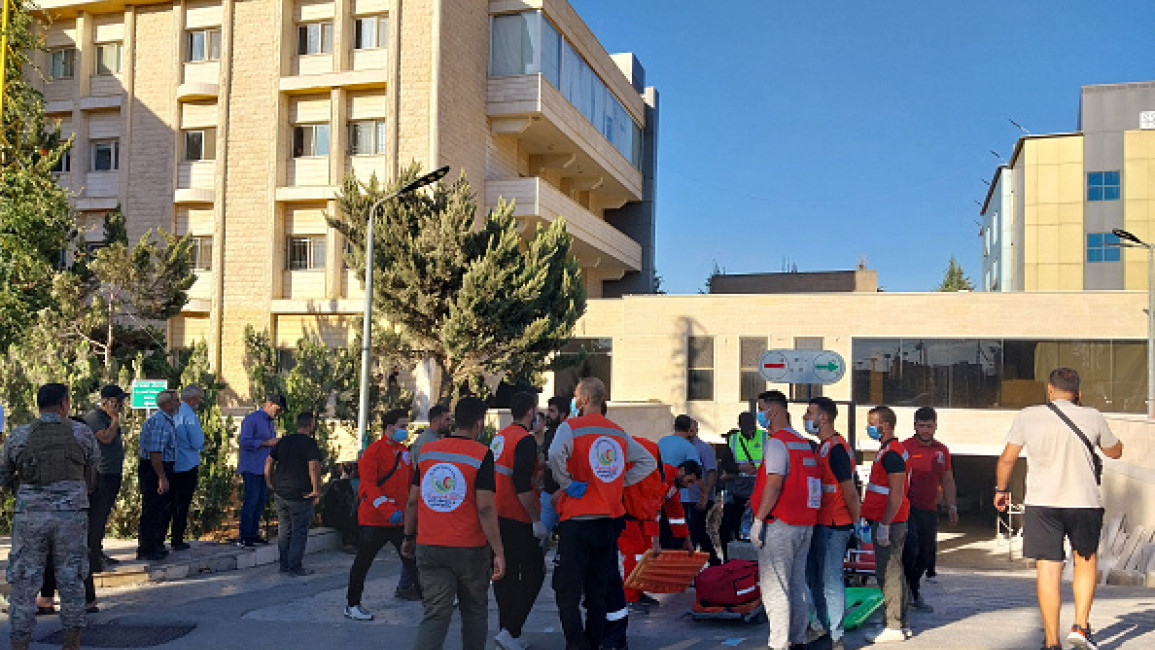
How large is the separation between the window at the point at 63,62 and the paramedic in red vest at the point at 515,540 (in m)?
30.8

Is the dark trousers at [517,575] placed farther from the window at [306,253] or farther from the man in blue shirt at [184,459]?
the window at [306,253]

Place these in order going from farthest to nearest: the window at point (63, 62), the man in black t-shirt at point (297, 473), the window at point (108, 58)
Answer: the window at point (63, 62), the window at point (108, 58), the man in black t-shirt at point (297, 473)

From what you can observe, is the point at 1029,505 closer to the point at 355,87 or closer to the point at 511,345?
the point at 511,345

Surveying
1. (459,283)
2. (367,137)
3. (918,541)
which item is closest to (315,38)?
(367,137)

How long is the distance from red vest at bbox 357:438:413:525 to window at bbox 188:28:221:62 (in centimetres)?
2482

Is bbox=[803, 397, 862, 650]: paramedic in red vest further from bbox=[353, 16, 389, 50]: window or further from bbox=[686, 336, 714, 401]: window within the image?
bbox=[686, 336, 714, 401]: window

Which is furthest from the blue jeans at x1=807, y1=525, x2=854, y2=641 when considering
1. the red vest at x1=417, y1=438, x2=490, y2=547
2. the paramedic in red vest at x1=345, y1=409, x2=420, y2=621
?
the paramedic in red vest at x1=345, y1=409, x2=420, y2=621

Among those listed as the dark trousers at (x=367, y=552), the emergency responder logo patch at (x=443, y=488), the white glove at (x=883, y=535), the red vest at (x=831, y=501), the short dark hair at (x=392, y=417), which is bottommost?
the dark trousers at (x=367, y=552)

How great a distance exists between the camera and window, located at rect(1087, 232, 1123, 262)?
→ 2393 inches

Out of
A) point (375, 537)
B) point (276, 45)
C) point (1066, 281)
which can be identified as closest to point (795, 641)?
point (375, 537)

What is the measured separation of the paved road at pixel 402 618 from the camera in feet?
26.4

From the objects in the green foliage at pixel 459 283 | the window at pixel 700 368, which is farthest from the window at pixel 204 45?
the window at pixel 700 368

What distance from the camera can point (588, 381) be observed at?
770 cm

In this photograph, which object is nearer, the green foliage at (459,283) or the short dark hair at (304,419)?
the short dark hair at (304,419)
